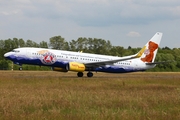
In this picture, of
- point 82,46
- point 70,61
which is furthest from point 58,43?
point 70,61

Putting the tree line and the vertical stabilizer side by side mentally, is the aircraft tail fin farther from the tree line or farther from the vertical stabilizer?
the tree line

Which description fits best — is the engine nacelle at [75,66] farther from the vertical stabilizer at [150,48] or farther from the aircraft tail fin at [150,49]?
the vertical stabilizer at [150,48]

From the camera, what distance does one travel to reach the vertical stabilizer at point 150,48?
161ft

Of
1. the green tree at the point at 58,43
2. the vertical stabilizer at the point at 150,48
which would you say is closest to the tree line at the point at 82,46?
the green tree at the point at 58,43

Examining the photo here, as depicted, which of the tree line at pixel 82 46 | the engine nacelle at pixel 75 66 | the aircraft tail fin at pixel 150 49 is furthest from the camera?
the tree line at pixel 82 46

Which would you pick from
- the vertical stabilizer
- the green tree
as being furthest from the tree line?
the vertical stabilizer

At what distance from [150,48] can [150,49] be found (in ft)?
0.44

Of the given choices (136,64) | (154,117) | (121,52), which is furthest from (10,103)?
(121,52)

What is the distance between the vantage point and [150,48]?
4934 centimetres

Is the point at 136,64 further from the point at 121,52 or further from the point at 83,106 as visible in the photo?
the point at 121,52

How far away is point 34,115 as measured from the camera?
34.6 feet

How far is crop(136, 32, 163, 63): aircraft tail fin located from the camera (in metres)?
48.9

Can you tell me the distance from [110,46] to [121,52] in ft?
23.3

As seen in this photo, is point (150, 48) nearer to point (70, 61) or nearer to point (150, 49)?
point (150, 49)
